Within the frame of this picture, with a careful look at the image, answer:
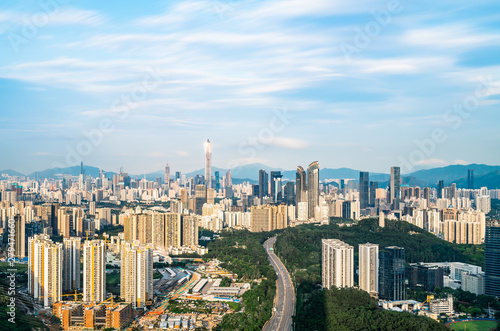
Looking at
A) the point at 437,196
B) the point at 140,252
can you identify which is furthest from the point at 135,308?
the point at 437,196

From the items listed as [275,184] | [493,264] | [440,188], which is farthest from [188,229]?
[440,188]

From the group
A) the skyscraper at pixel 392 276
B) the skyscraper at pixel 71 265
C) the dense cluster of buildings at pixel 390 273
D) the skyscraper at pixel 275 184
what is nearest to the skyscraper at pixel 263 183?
the skyscraper at pixel 275 184

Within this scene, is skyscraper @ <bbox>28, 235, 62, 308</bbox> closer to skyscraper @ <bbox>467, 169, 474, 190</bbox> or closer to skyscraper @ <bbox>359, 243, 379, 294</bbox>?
skyscraper @ <bbox>359, 243, 379, 294</bbox>

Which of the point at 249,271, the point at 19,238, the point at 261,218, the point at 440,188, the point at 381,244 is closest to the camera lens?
the point at 249,271

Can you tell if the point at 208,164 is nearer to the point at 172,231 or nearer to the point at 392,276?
the point at 172,231

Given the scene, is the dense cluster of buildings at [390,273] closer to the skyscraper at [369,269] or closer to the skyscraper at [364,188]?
the skyscraper at [369,269]

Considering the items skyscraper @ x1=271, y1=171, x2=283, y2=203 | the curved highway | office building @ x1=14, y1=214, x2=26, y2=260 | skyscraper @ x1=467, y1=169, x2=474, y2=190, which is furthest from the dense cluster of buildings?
skyscraper @ x1=467, y1=169, x2=474, y2=190
